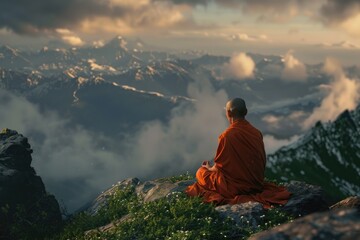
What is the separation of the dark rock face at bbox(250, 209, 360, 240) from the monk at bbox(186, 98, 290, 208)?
487 inches

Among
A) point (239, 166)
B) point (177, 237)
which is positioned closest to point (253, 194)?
point (239, 166)

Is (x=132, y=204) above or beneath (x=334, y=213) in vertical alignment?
above

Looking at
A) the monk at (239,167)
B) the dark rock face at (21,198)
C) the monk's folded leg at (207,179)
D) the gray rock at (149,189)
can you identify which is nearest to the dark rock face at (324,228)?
the monk at (239,167)

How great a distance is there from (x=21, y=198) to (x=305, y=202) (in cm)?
1519

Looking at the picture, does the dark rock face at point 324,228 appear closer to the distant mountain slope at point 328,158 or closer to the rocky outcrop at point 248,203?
the rocky outcrop at point 248,203

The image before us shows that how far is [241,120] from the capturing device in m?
17.1

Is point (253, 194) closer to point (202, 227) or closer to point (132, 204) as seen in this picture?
point (202, 227)

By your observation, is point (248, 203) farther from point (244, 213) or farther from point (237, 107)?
point (237, 107)

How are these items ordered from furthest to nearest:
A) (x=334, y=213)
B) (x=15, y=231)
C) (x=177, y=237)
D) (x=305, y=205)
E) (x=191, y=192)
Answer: (x=15, y=231) → (x=191, y=192) → (x=305, y=205) → (x=177, y=237) → (x=334, y=213)

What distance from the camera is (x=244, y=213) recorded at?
1516cm

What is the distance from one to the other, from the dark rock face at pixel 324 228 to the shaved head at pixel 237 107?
496 inches

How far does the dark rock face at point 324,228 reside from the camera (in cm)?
406

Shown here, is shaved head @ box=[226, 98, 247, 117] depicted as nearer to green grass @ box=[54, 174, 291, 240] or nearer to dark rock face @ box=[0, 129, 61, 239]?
green grass @ box=[54, 174, 291, 240]

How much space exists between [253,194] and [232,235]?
3588 mm
